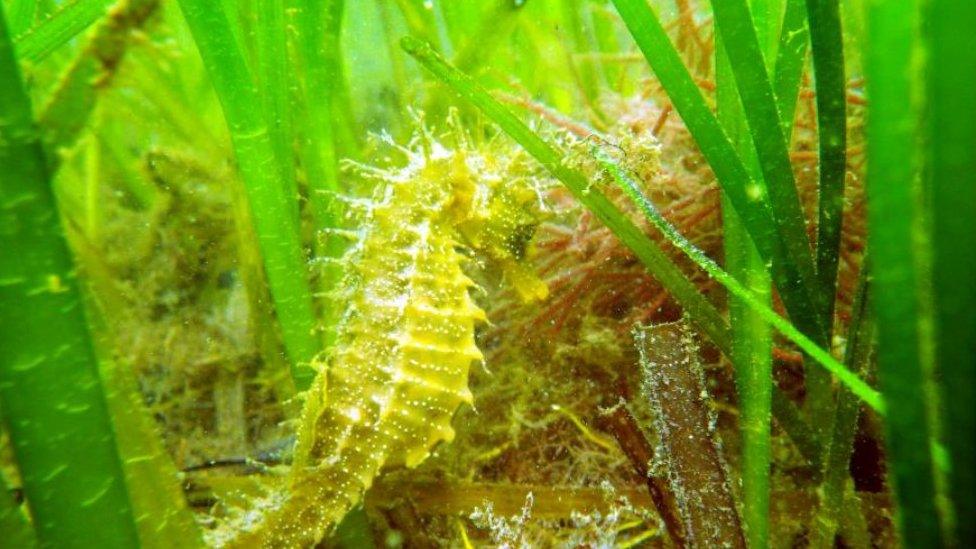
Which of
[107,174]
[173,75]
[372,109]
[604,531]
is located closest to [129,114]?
[173,75]

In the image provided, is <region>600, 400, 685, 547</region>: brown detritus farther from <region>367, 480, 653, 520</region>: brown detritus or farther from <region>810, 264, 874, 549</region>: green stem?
<region>810, 264, 874, 549</region>: green stem

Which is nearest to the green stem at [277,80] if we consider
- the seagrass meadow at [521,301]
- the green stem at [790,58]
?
the seagrass meadow at [521,301]

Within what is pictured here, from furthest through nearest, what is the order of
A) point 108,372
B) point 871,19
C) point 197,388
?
point 197,388
point 108,372
point 871,19

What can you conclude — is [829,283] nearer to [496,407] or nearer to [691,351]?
[691,351]

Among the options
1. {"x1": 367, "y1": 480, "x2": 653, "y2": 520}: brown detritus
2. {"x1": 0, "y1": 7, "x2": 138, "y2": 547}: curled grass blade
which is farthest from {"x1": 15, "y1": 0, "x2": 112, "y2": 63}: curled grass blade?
{"x1": 367, "y1": 480, "x2": 653, "y2": 520}: brown detritus

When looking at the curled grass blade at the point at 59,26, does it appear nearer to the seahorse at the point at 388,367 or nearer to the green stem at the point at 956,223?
the seahorse at the point at 388,367

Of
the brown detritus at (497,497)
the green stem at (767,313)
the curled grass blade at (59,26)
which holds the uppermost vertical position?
the curled grass blade at (59,26)

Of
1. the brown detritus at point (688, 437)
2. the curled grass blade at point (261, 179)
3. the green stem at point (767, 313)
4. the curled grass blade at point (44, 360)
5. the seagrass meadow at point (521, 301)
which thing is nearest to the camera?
the seagrass meadow at point (521, 301)
